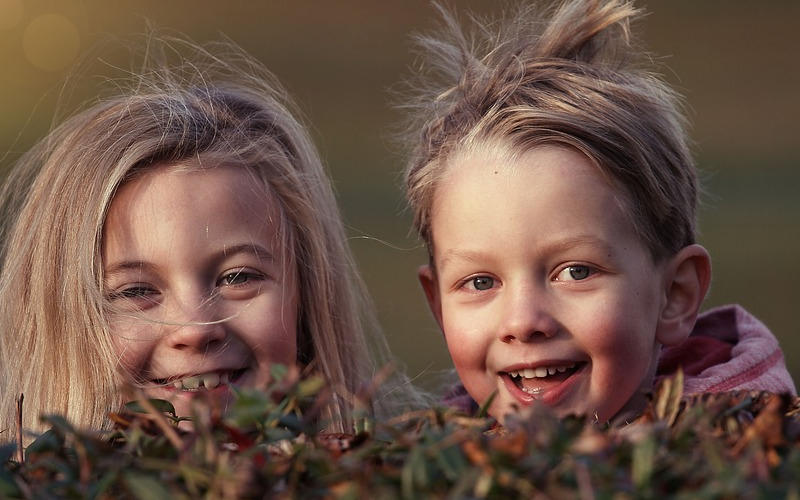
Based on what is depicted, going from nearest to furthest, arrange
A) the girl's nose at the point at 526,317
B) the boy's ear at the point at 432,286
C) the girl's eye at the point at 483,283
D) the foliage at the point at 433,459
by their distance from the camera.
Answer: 1. the foliage at the point at 433,459
2. the girl's nose at the point at 526,317
3. the girl's eye at the point at 483,283
4. the boy's ear at the point at 432,286

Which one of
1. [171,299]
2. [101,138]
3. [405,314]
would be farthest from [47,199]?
[405,314]

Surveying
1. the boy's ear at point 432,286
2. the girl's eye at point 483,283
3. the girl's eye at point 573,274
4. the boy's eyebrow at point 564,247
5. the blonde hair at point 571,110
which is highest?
the blonde hair at point 571,110

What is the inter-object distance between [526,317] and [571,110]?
0.45 meters

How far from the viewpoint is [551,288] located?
190 cm

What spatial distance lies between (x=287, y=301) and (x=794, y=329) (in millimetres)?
4954

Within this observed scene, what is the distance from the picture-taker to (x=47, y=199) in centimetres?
237

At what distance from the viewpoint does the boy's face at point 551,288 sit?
1874 millimetres

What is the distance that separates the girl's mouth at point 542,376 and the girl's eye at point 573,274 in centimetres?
16

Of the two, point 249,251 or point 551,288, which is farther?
point 249,251

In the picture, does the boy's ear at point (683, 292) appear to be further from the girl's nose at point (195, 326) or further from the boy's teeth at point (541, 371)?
the girl's nose at point (195, 326)

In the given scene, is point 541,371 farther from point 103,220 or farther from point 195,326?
point 103,220

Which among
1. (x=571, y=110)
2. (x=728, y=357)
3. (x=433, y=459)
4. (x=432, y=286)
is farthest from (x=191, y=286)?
(x=433, y=459)

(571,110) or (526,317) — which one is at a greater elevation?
(571,110)

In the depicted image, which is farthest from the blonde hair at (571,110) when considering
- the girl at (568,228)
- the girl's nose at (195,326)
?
the girl's nose at (195,326)
